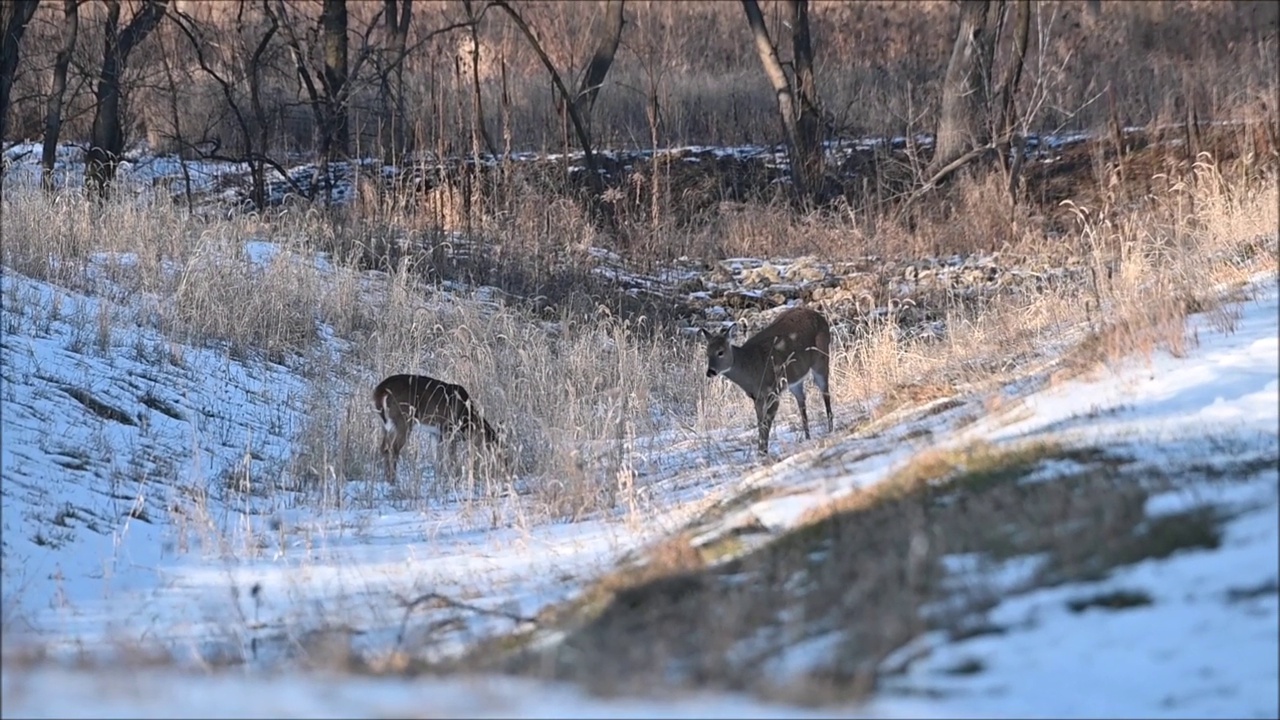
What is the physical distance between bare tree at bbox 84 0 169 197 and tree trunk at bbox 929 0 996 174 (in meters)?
10.8

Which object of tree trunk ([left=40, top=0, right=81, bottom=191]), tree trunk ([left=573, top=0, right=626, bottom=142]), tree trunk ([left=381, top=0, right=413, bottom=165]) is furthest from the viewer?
tree trunk ([left=573, top=0, right=626, bottom=142])

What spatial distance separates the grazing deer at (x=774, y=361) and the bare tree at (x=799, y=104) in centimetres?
1011

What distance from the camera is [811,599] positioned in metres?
5.29

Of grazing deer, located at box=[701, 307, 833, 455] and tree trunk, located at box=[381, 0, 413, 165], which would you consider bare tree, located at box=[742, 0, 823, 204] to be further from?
grazing deer, located at box=[701, 307, 833, 455]

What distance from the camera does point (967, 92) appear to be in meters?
21.2

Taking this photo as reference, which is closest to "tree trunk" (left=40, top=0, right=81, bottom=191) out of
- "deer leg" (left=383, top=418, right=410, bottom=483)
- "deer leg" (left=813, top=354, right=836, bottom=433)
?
"deer leg" (left=383, top=418, right=410, bottom=483)

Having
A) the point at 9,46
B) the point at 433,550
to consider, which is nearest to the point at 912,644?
the point at 433,550

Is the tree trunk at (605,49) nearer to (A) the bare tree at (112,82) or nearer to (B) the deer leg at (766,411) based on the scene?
(A) the bare tree at (112,82)

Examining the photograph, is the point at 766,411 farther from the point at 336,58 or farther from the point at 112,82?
the point at 336,58

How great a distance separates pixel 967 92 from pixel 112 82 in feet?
37.7

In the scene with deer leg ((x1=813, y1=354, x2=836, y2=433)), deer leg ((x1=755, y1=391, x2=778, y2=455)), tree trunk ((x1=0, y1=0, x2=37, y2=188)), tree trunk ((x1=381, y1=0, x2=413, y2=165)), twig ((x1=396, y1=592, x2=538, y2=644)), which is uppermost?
tree trunk ((x1=381, y1=0, x2=413, y2=165))

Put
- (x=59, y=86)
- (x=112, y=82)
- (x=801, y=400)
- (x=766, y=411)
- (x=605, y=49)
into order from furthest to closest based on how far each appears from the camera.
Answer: (x=605, y=49) → (x=112, y=82) → (x=59, y=86) → (x=801, y=400) → (x=766, y=411)

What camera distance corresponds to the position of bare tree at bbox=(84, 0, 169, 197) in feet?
59.1

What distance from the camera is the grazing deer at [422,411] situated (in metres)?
10.6
